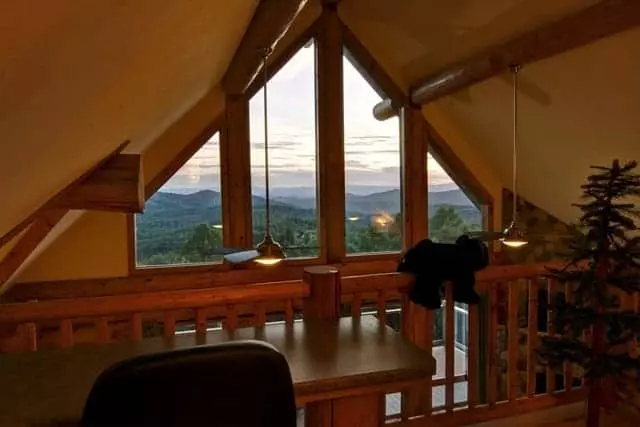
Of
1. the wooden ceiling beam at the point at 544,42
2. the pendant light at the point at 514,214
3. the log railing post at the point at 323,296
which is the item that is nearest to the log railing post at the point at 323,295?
the log railing post at the point at 323,296

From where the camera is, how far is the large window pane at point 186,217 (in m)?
5.69

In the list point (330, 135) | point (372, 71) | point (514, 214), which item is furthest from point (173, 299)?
point (514, 214)

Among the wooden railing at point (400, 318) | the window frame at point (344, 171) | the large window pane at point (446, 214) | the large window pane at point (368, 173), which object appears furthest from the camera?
the large window pane at point (446, 214)

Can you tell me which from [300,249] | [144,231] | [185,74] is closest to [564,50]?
[185,74]

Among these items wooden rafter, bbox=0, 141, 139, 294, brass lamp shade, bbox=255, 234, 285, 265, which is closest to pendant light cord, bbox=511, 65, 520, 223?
brass lamp shade, bbox=255, 234, 285, 265

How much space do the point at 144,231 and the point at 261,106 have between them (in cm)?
172

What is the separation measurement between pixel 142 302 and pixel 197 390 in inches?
51.1

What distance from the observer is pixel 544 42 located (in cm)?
390

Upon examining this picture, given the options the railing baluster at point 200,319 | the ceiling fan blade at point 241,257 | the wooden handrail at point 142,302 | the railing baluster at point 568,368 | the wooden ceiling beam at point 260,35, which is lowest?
the railing baluster at point 568,368

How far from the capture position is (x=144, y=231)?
570cm

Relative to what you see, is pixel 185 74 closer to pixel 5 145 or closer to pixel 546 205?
pixel 5 145

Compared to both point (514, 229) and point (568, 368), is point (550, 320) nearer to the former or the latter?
point (568, 368)

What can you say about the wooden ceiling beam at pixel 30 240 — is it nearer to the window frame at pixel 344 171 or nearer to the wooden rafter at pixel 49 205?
the wooden rafter at pixel 49 205

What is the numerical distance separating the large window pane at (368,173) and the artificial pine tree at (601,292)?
134 inches
